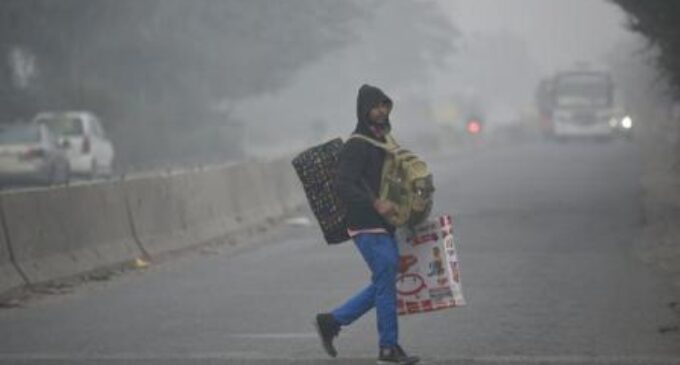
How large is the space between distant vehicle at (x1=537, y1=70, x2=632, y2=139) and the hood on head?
198 feet

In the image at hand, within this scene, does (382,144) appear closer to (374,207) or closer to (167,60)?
(374,207)

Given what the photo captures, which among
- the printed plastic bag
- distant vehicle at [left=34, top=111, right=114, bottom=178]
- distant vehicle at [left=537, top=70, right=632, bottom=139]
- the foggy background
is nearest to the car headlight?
distant vehicle at [left=537, top=70, right=632, bottom=139]

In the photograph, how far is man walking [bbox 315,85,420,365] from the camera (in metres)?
9.45

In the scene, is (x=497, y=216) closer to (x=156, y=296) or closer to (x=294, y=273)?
(x=294, y=273)

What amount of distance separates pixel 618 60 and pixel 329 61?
35883 mm

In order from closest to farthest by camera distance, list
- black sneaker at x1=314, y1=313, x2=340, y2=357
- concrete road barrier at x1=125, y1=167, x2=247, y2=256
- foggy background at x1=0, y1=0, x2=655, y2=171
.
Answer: black sneaker at x1=314, y1=313, x2=340, y2=357, concrete road barrier at x1=125, y1=167, x2=247, y2=256, foggy background at x1=0, y1=0, x2=655, y2=171

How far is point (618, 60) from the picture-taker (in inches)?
4358

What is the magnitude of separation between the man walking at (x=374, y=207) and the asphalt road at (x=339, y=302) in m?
0.48

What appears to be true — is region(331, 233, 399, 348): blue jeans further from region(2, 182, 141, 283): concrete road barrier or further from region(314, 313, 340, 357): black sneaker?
region(2, 182, 141, 283): concrete road barrier

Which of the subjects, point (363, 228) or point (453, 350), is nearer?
point (363, 228)

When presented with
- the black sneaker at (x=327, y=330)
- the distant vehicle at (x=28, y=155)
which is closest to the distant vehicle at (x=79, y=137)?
the distant vehicle at (x=28, y=155)

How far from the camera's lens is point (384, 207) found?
30.7 feet

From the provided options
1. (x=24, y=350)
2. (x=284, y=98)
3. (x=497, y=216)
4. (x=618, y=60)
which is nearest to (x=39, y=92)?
(x=497, y=216)

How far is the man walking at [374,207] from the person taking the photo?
9.45 m
